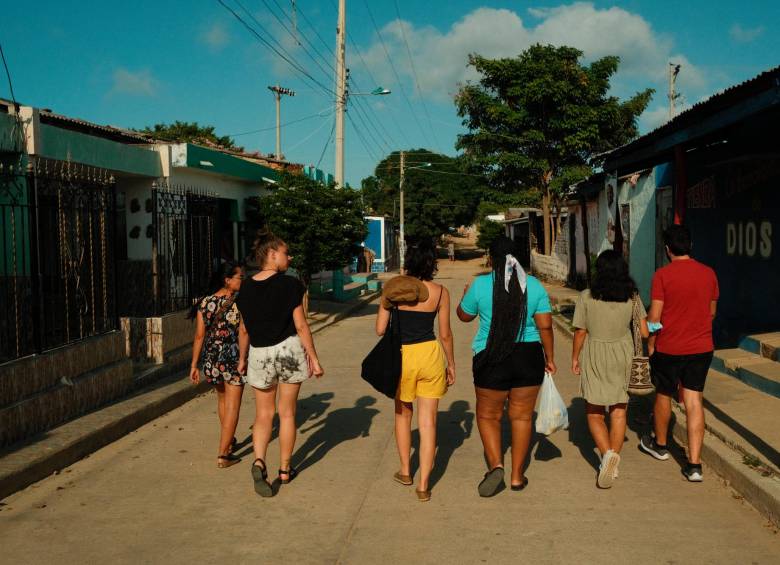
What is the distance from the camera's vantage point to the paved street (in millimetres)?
4129

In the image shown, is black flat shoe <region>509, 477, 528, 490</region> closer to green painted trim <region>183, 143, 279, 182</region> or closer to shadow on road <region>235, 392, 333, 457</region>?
shadow on road <region>235, 392, 333, 457</region>

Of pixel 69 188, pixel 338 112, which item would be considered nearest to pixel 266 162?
pixel 338 112

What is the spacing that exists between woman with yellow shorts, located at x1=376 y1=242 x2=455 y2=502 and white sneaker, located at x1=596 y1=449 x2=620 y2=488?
3.80ft

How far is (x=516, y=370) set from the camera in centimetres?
500

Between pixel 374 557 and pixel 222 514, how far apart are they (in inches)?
47.5

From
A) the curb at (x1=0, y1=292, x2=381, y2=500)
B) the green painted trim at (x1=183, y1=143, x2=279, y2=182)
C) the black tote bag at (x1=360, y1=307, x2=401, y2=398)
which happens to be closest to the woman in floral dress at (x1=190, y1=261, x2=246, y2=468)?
the curb at (x1=0, y1=292, x2=381, y2=500)

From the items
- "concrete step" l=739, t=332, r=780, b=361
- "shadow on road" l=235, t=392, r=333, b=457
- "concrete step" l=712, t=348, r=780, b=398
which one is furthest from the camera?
"concrete step" l=739, t=332, r=780, b=361

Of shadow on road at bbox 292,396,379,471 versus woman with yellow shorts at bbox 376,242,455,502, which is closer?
woman with yellow shorts at bbox 376,242,455,502

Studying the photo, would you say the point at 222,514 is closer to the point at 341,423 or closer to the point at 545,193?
the point at 341,423

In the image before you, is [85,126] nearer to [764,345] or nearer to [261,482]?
[261,482]

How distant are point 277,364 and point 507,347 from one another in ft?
5.12

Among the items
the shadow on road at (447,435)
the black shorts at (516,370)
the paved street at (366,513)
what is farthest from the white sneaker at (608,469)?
the shadow on road at (447,435)

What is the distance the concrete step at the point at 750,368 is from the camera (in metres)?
7.67

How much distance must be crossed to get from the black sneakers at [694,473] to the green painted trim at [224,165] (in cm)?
1128
